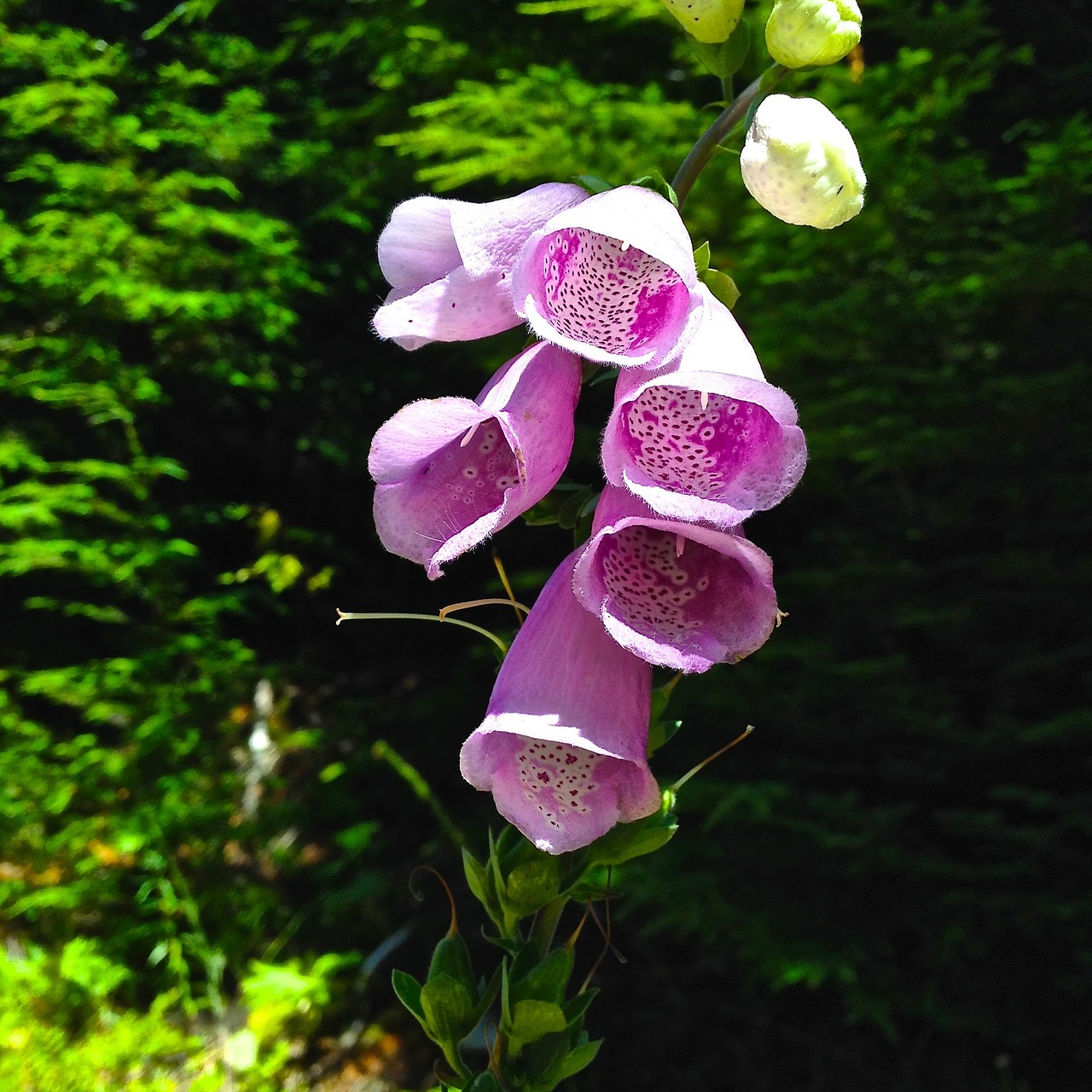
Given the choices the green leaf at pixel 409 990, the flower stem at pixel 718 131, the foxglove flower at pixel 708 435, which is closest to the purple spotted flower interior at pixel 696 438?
the foxglove flower at pixel 708 435

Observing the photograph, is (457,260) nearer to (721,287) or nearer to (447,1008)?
(721,287)

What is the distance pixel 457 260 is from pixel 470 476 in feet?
0.42

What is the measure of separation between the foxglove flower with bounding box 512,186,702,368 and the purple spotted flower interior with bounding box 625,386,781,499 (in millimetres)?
34

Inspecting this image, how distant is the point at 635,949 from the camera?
191cm

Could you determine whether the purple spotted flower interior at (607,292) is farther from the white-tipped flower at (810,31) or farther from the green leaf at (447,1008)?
the green leaf at (447,1008)

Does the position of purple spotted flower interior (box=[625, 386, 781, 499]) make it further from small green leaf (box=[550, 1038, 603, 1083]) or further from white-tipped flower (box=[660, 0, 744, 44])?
small green leaf (box=[550, 1038, 603, 1083])

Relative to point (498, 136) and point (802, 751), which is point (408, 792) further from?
point (498, 136)

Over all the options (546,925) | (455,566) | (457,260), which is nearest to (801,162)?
(457,260)

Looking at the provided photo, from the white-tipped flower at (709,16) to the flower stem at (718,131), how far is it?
0.03m

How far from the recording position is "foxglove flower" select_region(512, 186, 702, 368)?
45 centimetres

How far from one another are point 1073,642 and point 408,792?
55.7 inches

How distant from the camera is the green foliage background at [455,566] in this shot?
1.53 metres

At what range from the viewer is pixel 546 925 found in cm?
55

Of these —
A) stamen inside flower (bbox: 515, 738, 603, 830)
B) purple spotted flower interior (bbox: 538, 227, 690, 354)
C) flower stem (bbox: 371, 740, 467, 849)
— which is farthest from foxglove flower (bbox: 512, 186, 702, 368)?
flower stem (bbox: 371, 740, 467, 849)
